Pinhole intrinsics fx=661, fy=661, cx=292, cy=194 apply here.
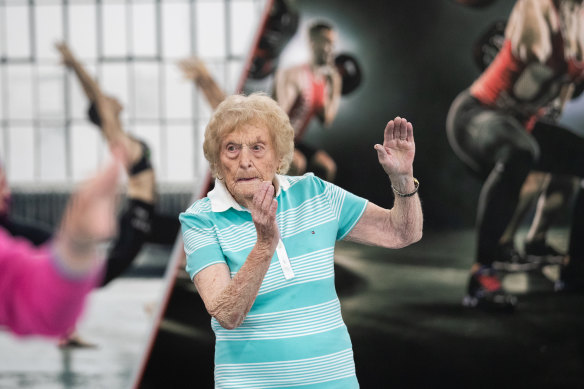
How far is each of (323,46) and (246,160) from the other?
2004 millimetres

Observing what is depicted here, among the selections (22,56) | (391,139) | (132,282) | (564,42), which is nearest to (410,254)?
(564,42)

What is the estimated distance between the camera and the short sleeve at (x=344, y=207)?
5.62 feet

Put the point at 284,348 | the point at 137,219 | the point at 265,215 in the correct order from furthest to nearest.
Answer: the point at 137,219 < the point at 284,348 < the point at 265,215

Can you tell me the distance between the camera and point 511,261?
3.45m

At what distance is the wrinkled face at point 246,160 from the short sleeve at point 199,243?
0.11 m

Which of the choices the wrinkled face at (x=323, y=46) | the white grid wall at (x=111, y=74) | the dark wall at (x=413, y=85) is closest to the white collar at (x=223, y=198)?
the dark wall at (x=413, y=85)

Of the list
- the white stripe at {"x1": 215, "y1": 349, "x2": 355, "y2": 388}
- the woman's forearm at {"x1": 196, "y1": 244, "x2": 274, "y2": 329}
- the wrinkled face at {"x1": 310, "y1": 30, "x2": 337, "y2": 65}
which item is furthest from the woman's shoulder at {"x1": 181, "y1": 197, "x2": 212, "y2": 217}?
the wrinkled face at {"x1": 310, "y1": 30, "x2": 337, "y2": 65}

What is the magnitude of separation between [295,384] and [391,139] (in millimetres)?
658

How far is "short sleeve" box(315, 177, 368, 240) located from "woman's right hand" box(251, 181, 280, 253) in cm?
30

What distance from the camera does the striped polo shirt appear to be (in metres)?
1.58

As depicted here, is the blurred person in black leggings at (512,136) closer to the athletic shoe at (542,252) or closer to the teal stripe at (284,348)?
the athletic shoe at (542,252)

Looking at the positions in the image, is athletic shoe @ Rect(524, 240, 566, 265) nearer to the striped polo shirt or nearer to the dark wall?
the dark wall

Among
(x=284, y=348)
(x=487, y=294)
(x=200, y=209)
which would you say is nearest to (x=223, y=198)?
(x=200, y=209)

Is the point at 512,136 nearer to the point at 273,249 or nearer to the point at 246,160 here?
the point at 246,160
